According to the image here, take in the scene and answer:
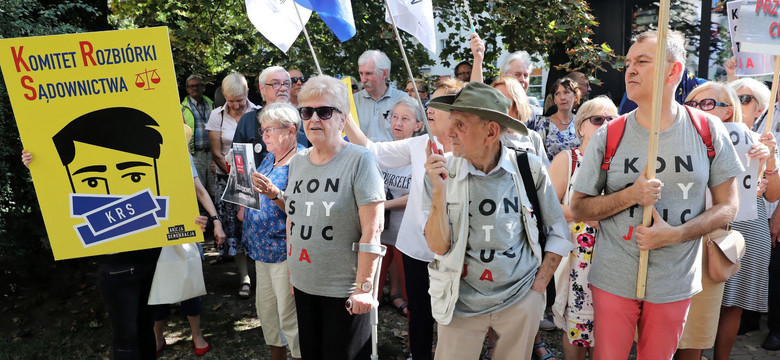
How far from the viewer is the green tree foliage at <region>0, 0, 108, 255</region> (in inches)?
198

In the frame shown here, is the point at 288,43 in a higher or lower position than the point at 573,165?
higher

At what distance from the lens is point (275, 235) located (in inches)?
150

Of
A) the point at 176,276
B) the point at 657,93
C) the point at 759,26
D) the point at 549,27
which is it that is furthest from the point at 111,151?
the point at 549,27

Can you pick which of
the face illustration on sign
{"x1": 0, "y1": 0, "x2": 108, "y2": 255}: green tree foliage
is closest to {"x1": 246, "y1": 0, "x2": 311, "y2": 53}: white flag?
the face illustration on sign

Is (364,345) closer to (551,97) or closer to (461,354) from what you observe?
(461,354)

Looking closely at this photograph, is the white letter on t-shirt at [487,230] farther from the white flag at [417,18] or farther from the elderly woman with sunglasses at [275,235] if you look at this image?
the white flag at [417,18]

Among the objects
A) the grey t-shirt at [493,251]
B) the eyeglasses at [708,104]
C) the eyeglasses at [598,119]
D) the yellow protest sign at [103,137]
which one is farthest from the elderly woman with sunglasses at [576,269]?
the yellow protest sign at [103,137]

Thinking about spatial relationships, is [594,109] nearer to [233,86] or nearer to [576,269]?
[576,269]

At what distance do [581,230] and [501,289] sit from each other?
1.09m

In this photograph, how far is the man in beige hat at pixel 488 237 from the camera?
2574mm

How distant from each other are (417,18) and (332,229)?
2.32 m

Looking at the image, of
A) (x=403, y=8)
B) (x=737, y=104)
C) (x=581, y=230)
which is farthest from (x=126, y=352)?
(x=737, y=104)

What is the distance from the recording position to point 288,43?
4648 millimetres

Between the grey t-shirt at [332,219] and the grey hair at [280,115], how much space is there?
738 millimetres
